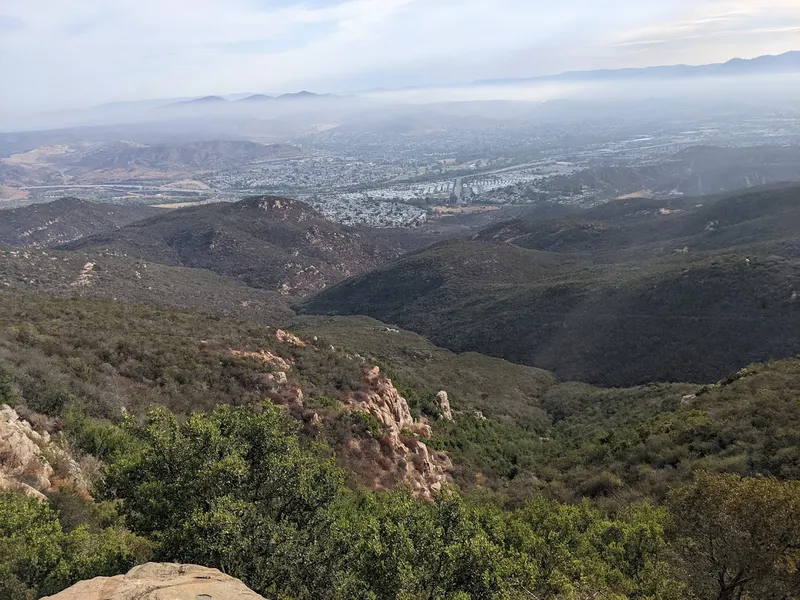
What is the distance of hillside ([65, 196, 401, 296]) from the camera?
82.6m

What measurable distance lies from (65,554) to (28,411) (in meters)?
8.00

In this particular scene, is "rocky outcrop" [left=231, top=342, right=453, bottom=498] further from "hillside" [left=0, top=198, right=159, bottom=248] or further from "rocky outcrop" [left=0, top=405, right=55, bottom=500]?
"hillside" [left=0, top=198, right=159, bottom=248]

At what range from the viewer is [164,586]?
593 cm

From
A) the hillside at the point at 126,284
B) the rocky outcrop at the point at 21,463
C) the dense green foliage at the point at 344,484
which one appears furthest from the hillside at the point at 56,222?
the rocky outcrop at the point at 21,463

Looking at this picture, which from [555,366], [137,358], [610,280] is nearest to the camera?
[137,358]

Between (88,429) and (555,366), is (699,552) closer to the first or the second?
(88,429)

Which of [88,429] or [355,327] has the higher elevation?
[88,429]

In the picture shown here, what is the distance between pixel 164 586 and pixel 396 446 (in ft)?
49.8

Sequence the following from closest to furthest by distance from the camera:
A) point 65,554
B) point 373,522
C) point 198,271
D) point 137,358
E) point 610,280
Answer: point 65,554 → point 373,522 → point 137,358 → point 610,280 → point 198,271

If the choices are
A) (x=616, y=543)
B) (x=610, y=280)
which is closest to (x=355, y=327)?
(x=610, y=280)

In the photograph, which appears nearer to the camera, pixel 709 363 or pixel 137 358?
pixel 137 358

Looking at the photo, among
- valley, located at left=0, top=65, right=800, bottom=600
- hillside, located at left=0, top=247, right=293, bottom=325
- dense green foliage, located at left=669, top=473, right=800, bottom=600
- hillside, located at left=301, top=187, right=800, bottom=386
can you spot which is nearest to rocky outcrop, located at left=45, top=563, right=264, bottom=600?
valley, located at left=0, top=65, right=800, bottom=600

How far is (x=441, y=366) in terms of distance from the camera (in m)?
38.4

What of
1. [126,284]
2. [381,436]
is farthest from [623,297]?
[126,284]
